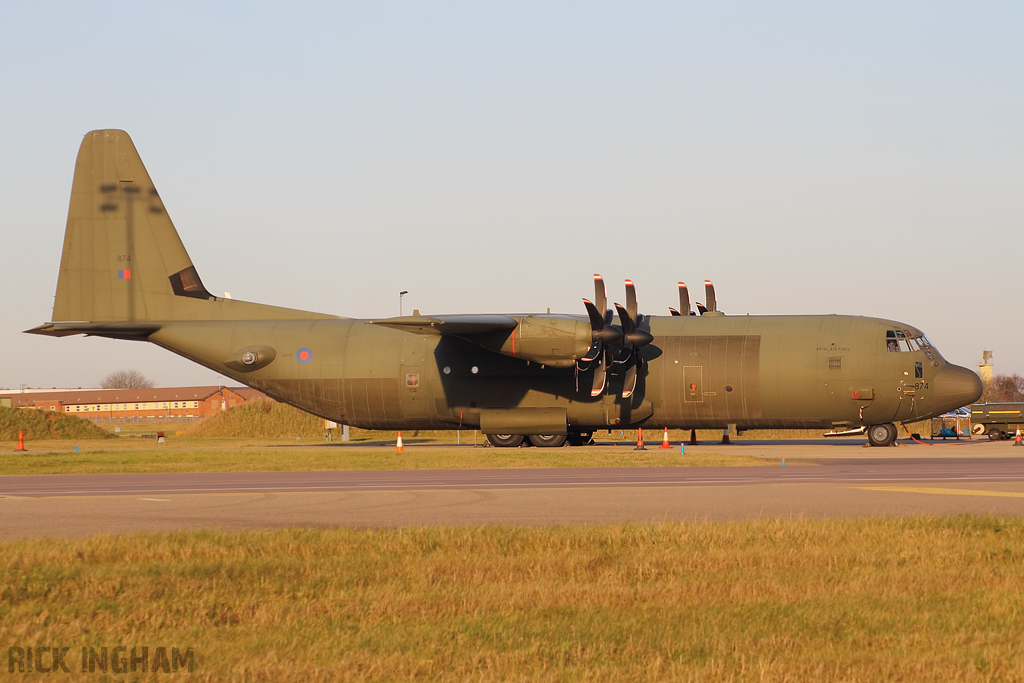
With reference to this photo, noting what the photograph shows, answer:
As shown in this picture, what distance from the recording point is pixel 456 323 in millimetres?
33000

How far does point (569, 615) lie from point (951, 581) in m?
4.12

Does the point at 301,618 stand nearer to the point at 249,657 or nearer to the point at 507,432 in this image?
the point at 249,657

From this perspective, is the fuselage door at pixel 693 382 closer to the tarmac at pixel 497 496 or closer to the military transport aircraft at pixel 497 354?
the military transport aircraft at pixel 497 354

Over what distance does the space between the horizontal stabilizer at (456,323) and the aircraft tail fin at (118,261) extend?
26.1 ft

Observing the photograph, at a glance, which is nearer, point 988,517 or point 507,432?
point 988,517

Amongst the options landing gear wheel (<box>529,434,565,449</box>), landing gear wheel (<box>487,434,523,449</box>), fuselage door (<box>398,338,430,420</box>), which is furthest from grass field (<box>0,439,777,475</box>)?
landing gear wheel (<box>487,434,523,449</box>)

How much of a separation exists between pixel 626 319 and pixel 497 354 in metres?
5.22

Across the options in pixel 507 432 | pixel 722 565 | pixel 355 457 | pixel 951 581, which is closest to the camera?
pixel 951 581

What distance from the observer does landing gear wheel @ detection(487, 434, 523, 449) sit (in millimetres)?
37656

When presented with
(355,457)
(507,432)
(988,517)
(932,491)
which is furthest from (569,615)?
(507,432)

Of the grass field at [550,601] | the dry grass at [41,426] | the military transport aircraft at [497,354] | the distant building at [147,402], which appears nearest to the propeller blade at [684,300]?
the military transport aircraft at [497,354]

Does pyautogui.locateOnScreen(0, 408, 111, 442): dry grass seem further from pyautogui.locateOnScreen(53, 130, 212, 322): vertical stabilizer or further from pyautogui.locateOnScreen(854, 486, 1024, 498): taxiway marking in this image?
pyautogui.locateOnScreen(854, 486, 1024, 498): taxiway marking

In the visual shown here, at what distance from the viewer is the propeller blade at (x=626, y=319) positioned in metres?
33.3

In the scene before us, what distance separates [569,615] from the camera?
8164 millimetres
